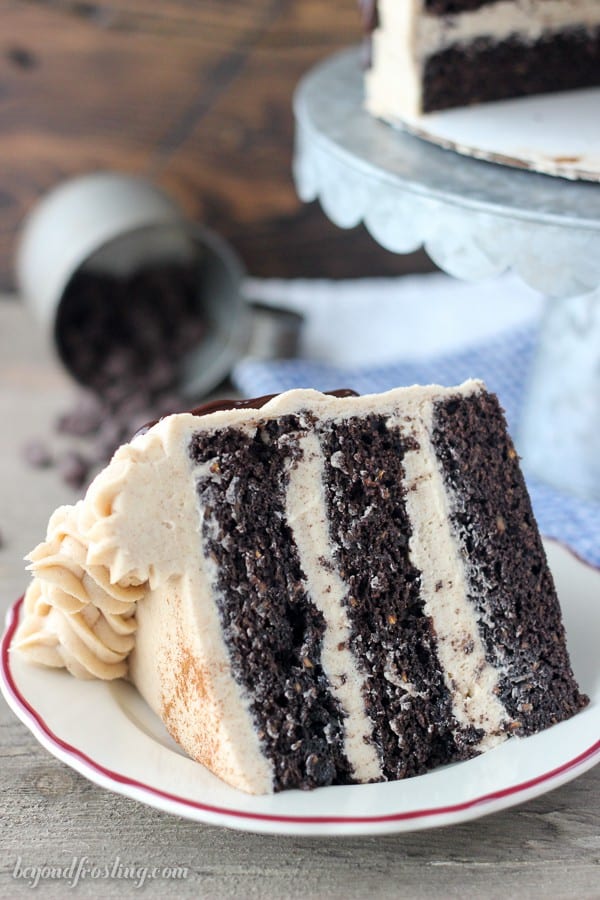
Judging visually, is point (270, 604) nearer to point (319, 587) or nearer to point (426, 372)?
point (319, 587)

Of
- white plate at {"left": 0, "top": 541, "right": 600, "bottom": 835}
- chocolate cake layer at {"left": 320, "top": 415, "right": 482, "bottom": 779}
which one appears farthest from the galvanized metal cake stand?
white plate at {"left": 0, "top": 541, "right": 600, "bottom": 835}

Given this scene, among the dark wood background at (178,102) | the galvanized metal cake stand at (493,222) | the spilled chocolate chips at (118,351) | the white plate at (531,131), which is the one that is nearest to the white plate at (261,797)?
the galvanized metal cake stand at (493,222)

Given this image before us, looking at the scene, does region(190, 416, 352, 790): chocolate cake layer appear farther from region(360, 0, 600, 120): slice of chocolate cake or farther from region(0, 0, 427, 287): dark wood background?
region(0, 0, 427, 287): dark wood background

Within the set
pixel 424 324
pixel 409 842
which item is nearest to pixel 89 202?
pixel 424 324

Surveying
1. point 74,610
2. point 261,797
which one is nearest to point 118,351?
point 74,610

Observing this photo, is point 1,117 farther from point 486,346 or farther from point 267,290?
point 486,346

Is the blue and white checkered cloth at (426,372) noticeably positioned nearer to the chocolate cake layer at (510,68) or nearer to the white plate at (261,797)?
the chocolate cake layer at (510,68)
